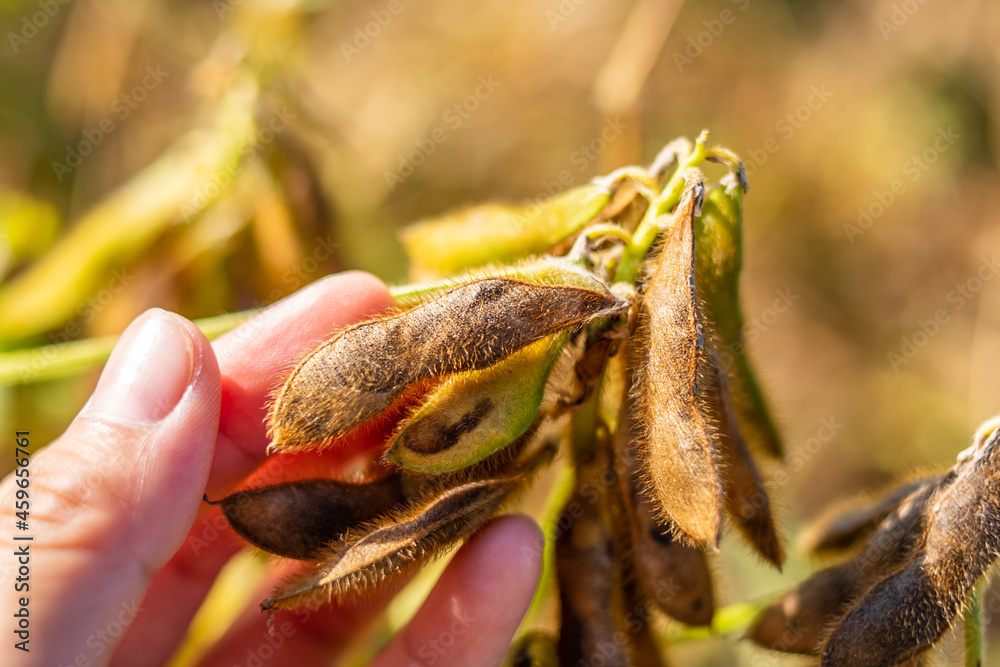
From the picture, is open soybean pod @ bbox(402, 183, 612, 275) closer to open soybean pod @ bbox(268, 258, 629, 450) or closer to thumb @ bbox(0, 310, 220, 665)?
open soybean pod @ bbox(268, 258, 629, 450)

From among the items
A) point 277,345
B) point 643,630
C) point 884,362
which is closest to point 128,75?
point 277,345

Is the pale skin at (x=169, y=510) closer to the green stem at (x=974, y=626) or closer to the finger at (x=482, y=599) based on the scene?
the finger at (x=482, y=599)

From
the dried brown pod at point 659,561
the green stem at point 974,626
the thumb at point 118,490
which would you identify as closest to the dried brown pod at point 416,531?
the dried brown pod at point 659,561

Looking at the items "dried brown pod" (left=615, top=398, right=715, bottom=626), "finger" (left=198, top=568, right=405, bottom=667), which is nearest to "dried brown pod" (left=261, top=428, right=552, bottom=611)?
"dried brown pod" (left=615, top=398, right=715, bottom=626)

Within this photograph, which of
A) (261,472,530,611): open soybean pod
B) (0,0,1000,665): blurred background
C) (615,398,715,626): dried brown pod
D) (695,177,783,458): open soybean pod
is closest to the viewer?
(261,472,530,611): open soybean pod

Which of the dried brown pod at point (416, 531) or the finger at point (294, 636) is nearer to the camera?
the dried brown pod at point (416, 531)

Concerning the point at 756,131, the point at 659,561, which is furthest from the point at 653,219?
the point at 756,131

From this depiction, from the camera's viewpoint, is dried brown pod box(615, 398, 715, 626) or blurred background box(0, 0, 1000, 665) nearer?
dried brown pod box(615, 398, 715, 626)

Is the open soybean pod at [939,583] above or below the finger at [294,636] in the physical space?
above
